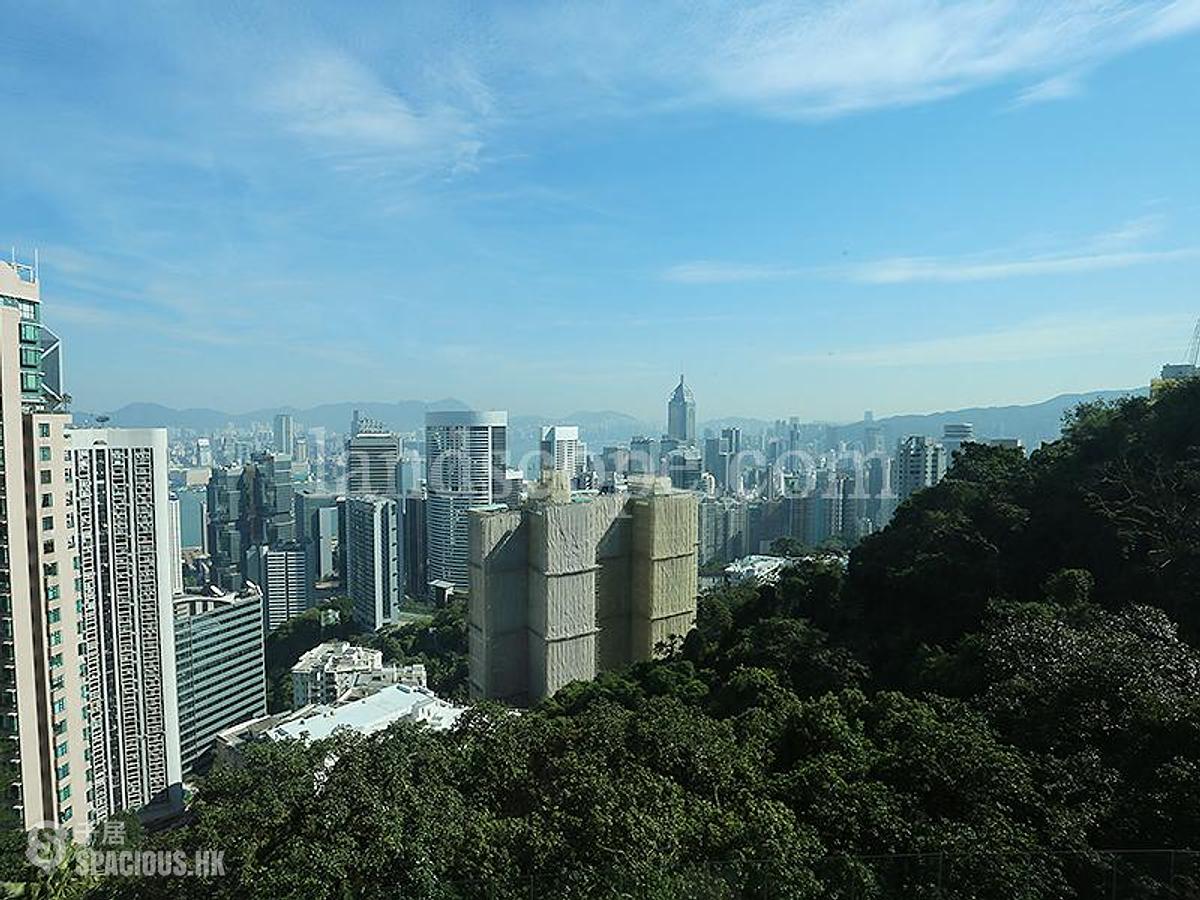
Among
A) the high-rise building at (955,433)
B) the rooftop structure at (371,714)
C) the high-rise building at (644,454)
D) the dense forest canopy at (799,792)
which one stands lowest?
the rooftop structure at (371,714)

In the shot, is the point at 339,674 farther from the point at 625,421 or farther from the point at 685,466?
the point at 625,421

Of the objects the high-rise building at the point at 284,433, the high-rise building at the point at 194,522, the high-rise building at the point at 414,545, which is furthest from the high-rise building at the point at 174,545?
the high-rise building at the point at 284,433

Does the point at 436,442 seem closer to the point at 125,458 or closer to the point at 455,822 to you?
the point at 125,458

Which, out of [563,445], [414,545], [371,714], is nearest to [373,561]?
[414,545]

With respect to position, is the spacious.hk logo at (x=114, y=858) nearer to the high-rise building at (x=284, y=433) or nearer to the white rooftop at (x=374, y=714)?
the white rooftop at (x=374, y=714)

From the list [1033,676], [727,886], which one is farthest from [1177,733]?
[727,886]

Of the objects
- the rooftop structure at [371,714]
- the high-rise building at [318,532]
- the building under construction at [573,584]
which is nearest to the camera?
the rooftop structure at [371,714]

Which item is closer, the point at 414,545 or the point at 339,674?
the point at 339,674
